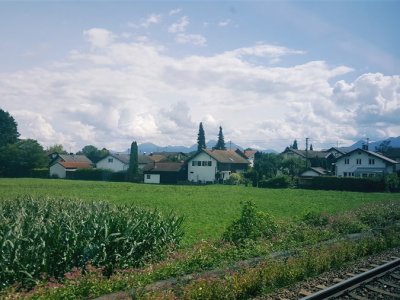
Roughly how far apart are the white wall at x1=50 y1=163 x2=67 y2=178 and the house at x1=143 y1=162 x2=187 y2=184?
23197mm

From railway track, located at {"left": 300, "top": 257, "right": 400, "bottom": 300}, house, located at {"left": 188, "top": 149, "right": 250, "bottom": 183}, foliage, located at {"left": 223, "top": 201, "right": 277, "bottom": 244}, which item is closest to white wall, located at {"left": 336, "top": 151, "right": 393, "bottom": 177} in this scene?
house, located at {"left": 188, "top": 149, "right": 250, "bottom": 183}

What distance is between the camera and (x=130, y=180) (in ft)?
250

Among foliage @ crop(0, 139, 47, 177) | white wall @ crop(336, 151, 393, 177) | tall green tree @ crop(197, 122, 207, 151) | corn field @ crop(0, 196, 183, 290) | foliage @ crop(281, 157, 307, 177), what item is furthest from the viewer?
tall green tree @ crop(197, 122, 207, 151)

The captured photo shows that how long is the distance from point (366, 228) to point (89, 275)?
524 inches

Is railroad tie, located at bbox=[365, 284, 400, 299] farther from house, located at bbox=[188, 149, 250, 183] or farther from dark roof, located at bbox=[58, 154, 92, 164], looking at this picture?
dark roof, located at bbox=[58, 154, 92, 164]

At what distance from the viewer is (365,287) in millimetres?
8992

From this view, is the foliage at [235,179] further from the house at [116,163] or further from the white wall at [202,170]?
the house at [116,163]

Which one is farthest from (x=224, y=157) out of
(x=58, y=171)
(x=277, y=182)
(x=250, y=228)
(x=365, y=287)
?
(x=365, y=287)

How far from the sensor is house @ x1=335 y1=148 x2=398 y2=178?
62.1m

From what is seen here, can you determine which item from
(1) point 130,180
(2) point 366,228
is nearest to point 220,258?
(2) point 366,228

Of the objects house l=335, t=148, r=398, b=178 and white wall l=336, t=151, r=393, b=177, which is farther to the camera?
white wall l=336, t=151, r=393, b=177

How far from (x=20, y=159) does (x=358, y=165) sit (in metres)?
71.2

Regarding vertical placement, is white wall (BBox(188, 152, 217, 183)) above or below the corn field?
above

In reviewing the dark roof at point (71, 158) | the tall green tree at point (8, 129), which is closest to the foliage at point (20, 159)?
the dark roof at point (71, 158)
